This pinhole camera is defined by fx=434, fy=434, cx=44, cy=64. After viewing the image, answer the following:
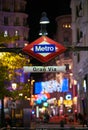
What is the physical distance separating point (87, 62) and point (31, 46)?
31518 millimetres

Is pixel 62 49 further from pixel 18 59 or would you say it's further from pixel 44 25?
pixel 18 59

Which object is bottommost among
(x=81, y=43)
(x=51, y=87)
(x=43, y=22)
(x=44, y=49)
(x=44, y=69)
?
(x=51, y=87)

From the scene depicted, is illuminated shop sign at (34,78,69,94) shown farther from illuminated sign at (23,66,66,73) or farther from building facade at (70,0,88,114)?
illuminated sign at (23,66,66,73)

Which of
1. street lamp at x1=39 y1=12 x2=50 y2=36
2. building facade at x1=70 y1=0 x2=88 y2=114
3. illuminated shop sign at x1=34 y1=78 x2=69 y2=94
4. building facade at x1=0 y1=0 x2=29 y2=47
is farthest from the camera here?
building facade at x1=0 y1=0 x2=29 y2=47

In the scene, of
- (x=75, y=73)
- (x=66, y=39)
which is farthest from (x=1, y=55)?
(x=66, y=39)

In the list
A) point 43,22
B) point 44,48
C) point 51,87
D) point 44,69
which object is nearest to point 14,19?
point 51,87

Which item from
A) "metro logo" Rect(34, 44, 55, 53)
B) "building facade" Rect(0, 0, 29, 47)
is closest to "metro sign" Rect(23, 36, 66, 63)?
"metro logo" Rect(34, 44, 55, 53)

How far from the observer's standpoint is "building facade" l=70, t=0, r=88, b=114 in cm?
5192

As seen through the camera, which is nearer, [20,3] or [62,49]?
[62,49]

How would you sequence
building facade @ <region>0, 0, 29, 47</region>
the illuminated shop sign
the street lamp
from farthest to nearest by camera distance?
building facade @ <region>0, 0, 29, 47</region> < the illuminated shop sign < the street lamp

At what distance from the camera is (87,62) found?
49.6 metres

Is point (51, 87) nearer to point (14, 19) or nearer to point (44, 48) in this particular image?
point (14, 19)

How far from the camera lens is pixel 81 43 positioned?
55750 millimetres

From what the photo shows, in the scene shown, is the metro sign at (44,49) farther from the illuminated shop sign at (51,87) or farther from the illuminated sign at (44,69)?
the illuminated shop sign at (51,87)
